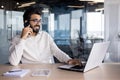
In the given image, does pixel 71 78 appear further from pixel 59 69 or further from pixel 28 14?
pixel 28 14

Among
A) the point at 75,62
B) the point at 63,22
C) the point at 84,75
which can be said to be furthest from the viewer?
the point at 63,22

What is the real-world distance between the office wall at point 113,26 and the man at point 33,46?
287 cm

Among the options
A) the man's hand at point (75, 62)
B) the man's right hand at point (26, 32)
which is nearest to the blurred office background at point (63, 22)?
the man's right hand at point (26, 32)

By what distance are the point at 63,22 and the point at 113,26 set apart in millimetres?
1393

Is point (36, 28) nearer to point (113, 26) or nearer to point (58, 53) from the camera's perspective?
point (58, 53)

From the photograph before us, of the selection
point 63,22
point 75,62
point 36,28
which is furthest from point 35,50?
point 63,22

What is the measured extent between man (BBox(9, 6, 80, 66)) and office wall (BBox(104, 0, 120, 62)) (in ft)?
9.41

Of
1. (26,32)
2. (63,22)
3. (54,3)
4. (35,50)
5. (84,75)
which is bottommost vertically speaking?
(84,75)

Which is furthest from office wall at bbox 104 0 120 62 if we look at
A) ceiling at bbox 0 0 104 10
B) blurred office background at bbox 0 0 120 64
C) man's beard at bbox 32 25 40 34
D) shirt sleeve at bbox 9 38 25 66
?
shirt sleeve at bbox 9 38 25 66

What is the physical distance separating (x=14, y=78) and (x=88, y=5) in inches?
178

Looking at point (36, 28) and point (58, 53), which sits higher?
point (36, 28)

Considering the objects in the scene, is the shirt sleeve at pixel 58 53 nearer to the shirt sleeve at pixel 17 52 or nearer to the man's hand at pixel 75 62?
the man's hand at pixel 75 62

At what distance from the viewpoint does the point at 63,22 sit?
6.18m

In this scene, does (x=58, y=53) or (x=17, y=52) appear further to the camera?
(x=58, y=53)
